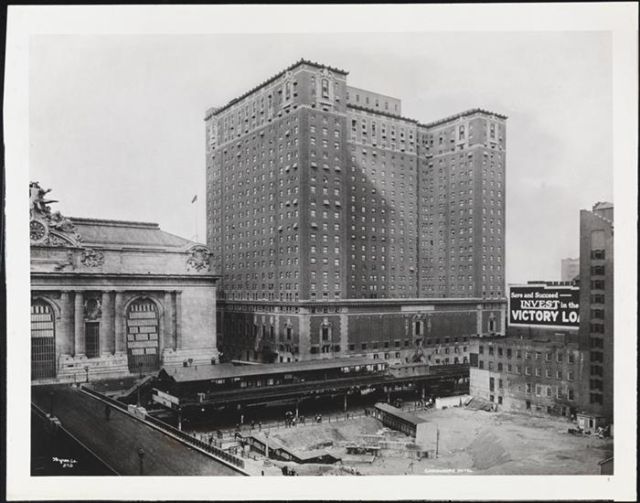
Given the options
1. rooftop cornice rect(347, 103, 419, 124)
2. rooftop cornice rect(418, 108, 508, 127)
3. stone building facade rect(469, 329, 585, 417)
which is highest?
rooftop cornice rect(347, 103, 419, 124)

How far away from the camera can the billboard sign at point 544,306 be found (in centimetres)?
1436

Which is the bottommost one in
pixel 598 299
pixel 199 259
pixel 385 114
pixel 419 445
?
pixel 419 445

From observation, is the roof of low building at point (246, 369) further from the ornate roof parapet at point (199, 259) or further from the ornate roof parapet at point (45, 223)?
the ornate roof parapet at point (45, 223)

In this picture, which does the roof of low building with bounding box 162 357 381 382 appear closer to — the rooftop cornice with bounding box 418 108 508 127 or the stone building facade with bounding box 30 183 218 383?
the stone building facade with bounding box 30 183 218 383

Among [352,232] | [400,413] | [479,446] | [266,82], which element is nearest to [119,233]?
[266,82]

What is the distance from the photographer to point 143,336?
647 inches

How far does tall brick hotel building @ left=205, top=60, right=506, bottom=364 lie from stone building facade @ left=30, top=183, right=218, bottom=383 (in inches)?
39.1

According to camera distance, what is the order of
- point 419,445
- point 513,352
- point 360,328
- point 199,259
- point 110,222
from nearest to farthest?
point 419,445
point 110,222
point 360,328
point 199,259
point 513,352

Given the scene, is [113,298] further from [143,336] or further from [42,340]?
[42,340]

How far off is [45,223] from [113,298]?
11.3ft

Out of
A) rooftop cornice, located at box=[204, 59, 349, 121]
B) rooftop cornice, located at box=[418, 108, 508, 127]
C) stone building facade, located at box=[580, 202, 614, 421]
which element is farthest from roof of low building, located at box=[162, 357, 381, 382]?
rooftop cornice, located at box=[418, 108, 508, 127]

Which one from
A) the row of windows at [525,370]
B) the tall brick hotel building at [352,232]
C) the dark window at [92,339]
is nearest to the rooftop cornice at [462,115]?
the tall brick hotel building at [352,232]

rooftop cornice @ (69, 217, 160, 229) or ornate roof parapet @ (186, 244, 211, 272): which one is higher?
rooftop cornice @ (69, 217, 160, 229)

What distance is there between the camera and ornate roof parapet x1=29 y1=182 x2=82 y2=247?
13.6 metres
